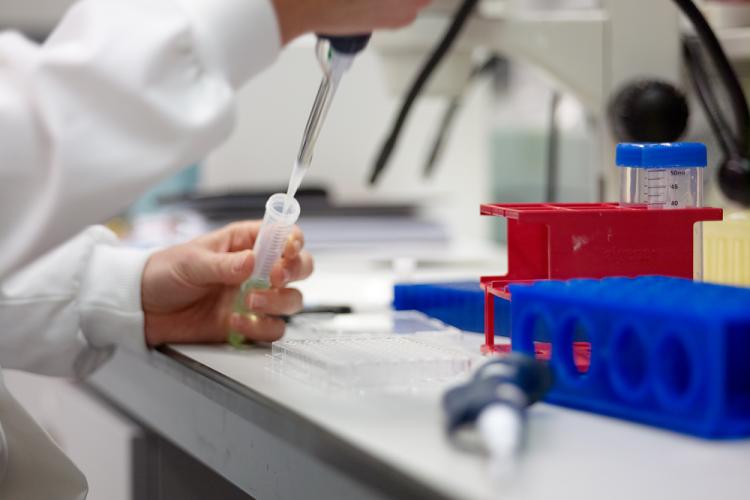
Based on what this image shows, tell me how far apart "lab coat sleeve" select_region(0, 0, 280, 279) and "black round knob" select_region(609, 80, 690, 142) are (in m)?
0.62

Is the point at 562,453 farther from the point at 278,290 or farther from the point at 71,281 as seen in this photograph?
the point at 71,281

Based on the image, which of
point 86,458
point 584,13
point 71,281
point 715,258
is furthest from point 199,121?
point 584,13

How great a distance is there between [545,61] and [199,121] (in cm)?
76

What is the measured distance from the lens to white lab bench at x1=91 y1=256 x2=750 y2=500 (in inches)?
18.5

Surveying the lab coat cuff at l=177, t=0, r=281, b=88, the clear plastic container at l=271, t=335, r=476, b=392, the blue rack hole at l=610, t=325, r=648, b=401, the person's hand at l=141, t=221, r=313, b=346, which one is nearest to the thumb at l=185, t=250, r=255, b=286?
the person's hand at l=141, t=221, r=313, b=346

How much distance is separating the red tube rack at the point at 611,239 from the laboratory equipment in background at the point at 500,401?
16 centimetres

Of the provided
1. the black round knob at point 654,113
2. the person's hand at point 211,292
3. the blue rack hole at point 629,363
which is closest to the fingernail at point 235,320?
the person's hand at point 211,292

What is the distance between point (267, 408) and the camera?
64cm

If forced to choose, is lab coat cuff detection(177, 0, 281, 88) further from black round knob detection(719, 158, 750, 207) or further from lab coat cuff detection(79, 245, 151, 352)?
black round knob detection(719, 158, 750, 207)

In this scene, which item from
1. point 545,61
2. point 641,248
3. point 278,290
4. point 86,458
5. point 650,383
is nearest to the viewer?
point 650,383

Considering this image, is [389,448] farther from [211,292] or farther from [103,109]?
[211,292]

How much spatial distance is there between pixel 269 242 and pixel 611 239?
0.26m

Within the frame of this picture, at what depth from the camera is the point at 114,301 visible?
92 centimetres

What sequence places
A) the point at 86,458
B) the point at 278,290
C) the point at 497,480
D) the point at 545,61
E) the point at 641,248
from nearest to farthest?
1. the point at 497,480
2. the point at 641,248
3. the point at 278,290
4. the point at 86,458
5. the point at 545,61
